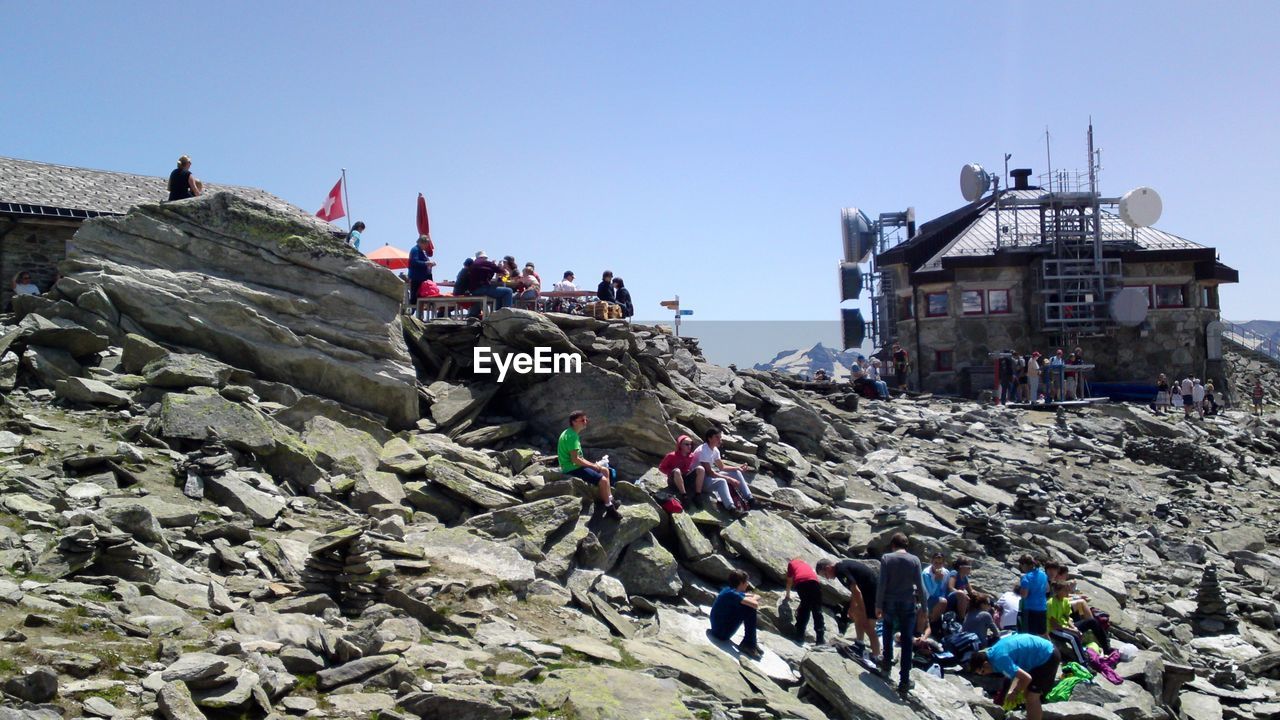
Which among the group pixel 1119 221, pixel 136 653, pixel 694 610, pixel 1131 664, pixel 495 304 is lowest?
pixel 1131 664

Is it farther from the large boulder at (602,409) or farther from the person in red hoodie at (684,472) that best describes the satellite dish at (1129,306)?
the person in red hoodie at (684,472)

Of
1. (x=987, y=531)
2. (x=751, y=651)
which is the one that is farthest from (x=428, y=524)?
(x=987, y=531)

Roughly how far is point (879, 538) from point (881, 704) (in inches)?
244

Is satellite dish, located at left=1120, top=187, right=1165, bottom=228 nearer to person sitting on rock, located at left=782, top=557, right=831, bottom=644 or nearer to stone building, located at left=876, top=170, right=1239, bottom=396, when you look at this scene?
stone building, located at left=876, top=170, right=1239, bottom=396

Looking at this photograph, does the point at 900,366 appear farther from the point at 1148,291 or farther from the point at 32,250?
the point at 32,250

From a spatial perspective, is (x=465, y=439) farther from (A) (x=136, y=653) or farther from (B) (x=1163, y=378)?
(B) (x=1163, y=378)

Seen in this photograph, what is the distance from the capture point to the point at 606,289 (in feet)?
80.3

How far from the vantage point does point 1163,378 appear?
36.6m

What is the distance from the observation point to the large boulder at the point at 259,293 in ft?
56.0

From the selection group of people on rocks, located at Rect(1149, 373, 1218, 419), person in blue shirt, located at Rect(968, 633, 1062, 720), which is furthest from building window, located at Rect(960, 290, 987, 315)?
person in blue shirt, located at Rect(968, 633, 1062, 720)

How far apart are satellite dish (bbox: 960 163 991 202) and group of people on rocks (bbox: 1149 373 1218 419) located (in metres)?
11.9

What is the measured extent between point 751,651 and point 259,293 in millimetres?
10267

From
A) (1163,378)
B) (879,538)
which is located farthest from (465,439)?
(1163,378)

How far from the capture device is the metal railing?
161ft
